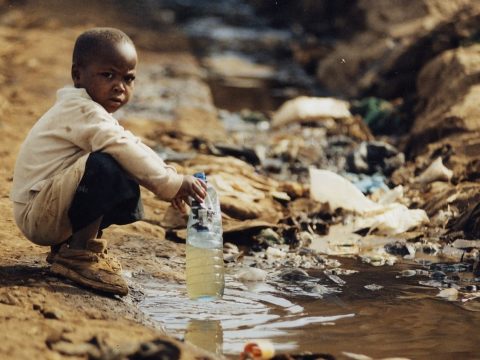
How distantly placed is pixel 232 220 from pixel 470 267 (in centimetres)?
170

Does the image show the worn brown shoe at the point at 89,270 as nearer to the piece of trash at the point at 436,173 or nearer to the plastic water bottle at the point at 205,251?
the plastic water bottle at the point at 205,251

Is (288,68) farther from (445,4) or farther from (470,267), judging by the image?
(470,267)

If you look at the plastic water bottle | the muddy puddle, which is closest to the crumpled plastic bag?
the muddy puddle

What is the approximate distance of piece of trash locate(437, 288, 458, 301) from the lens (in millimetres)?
4425

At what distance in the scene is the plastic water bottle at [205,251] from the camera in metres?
4.39

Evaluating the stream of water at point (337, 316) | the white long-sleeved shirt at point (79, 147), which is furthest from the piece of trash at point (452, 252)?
the white long-sleeved shirt at point (79, 147)

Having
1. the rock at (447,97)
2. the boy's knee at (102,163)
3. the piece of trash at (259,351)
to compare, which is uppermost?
the rock at (447,97)

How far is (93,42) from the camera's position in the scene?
3.99 m

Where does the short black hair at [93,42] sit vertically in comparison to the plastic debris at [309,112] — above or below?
below

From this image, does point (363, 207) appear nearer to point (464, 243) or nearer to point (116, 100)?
point (464, 243)

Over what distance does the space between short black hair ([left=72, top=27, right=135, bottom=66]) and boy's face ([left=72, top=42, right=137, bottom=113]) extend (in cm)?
2

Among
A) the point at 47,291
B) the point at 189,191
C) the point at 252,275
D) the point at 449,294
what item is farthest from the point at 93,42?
the point at 449,294

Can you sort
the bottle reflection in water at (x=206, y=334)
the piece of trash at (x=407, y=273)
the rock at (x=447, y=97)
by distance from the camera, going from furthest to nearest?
the rock at (x=447, y=97)
the piece of trash at (x=407, y=273)
the bottle reflection in water at (x=206, y=334)

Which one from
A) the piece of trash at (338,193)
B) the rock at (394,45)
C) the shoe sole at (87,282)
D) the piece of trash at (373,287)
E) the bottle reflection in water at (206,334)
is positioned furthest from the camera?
the rock at (394,45)
